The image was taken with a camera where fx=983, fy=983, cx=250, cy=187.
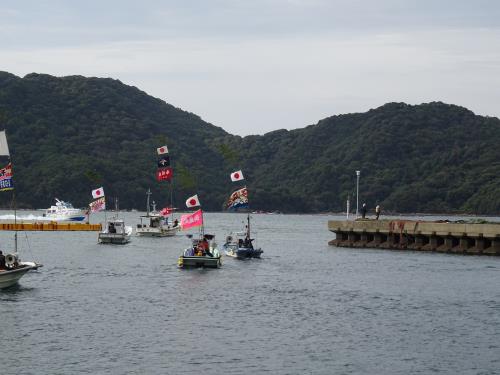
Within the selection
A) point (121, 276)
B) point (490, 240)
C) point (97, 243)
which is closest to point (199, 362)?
point (121, 276)

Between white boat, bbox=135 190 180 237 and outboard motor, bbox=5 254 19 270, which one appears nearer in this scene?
outboard motor, bbox=5 254 19 270

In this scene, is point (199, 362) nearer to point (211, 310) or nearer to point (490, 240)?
point (211, 310)

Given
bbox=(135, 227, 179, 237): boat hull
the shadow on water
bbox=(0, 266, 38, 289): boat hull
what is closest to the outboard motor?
bbox=(0, 266, 38, 289): boat hull

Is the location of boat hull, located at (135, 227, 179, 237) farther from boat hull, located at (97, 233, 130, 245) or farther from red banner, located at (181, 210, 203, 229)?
red banner, located at (181, 210, 203, 229)

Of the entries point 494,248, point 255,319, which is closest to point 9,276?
point 255,319

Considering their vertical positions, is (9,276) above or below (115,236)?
below

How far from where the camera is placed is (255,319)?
54562 millimetres

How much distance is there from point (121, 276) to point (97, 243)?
49850 millimetres

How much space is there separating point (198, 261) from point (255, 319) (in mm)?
23273

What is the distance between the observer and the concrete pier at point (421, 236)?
9344cm

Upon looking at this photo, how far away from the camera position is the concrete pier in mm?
93438

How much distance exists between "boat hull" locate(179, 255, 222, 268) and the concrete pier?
28.4 meters

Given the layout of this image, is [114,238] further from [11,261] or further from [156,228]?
[11,261]

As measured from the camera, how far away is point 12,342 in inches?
1831
